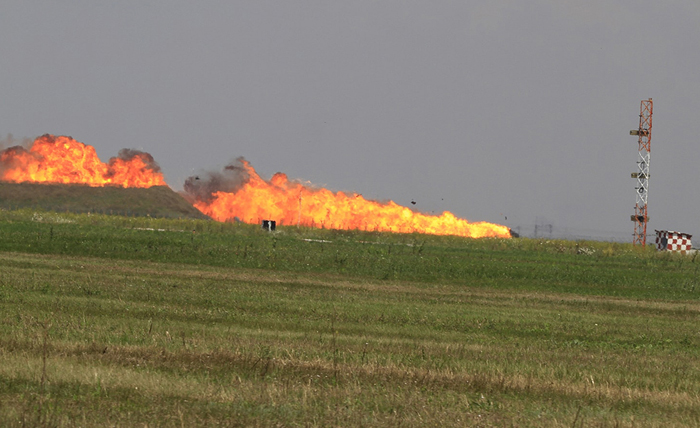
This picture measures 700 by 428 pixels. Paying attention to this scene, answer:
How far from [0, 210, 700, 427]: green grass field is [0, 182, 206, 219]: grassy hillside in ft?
282

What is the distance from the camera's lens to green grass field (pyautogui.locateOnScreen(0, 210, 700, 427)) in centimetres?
971

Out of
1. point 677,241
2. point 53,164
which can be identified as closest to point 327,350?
point 677,241

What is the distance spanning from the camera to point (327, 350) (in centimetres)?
1416

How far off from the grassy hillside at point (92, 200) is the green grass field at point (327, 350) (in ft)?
282

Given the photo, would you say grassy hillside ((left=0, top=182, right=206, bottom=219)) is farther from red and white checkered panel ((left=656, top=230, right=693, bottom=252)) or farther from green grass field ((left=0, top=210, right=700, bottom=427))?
green grass field ((left=0, top=210, right=700, bottom=427))

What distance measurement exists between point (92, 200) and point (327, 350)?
11377cm

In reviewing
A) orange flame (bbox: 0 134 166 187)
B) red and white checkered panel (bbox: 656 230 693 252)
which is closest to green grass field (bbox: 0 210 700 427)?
red and white checkered panel (bbox: 656 230 693 252)

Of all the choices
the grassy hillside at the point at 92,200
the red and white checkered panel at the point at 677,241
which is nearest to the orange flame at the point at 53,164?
the grassy hillside at the point at 92,200

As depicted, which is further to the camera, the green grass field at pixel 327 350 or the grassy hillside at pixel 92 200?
the grassy hillside at pixel 92 200

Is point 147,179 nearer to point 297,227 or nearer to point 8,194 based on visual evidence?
point 8,194

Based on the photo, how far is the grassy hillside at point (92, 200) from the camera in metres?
117

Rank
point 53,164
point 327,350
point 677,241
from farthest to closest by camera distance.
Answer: point 53,164 → point 677,241 → point 327,350

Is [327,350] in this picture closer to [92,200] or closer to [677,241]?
[677,241]

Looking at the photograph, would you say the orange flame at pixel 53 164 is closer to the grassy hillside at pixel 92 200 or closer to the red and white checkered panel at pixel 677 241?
the grassy hillside at pixel 92 200
